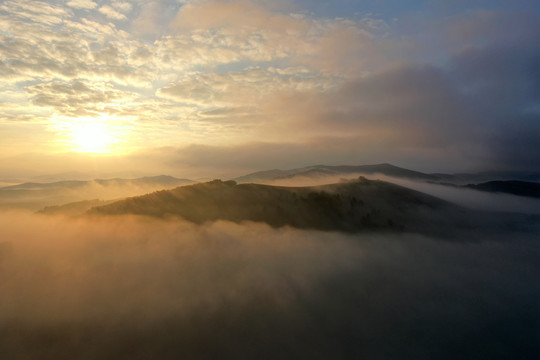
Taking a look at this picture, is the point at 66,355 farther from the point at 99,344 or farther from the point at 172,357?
the point at 172,357

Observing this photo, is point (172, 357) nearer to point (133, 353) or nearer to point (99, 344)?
point (133, 353)

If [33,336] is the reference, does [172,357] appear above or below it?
below

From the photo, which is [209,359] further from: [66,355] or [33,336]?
[33,336]

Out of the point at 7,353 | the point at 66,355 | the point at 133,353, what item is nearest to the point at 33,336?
the point at 7,353

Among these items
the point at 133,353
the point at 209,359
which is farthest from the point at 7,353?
the point at 209,359

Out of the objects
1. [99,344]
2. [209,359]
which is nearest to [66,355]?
[99,344]

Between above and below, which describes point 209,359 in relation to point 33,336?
below

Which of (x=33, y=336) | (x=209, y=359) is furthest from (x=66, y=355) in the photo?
(x=209, y=359)
